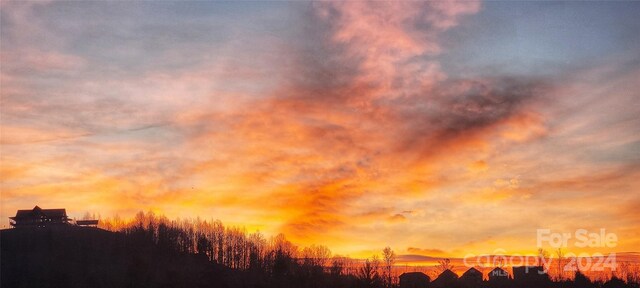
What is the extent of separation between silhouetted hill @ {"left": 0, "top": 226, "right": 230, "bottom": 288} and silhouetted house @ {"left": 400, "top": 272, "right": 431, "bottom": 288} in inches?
2017

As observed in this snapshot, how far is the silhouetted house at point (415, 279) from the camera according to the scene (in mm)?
159475

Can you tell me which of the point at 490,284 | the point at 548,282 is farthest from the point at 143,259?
the point at 548,282

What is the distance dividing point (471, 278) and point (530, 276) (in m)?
18.2

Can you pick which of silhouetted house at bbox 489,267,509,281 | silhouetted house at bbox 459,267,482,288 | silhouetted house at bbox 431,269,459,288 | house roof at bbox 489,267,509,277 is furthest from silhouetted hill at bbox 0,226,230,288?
house roof at bbox 489,267,509,277

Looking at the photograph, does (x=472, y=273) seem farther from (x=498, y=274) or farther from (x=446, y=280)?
(x=498, y=274)

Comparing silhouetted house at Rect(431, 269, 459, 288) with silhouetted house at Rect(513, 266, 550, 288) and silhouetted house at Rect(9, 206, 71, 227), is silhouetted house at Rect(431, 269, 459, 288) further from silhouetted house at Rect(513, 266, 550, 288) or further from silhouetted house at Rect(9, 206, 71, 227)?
silhouetted house at Rect(9, 206, 71, 227)

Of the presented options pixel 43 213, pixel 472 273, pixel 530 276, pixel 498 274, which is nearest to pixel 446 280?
pixel 472 273

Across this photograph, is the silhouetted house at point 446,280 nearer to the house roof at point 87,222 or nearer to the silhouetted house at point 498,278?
the silhouetted house at point 498,278

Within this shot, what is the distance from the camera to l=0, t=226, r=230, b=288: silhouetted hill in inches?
4929

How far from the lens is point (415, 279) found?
169125 millimetres

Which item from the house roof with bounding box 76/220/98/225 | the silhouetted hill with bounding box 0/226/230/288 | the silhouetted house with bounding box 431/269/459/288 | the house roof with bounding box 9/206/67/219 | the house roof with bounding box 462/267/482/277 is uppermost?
the house roof with bounding box 9/206/67/219

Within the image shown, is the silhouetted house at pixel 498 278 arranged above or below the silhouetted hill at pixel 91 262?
below

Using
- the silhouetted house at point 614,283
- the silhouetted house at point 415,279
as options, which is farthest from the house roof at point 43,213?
the silhouetted house at point 614,283

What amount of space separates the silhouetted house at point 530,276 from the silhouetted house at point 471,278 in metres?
10.4
